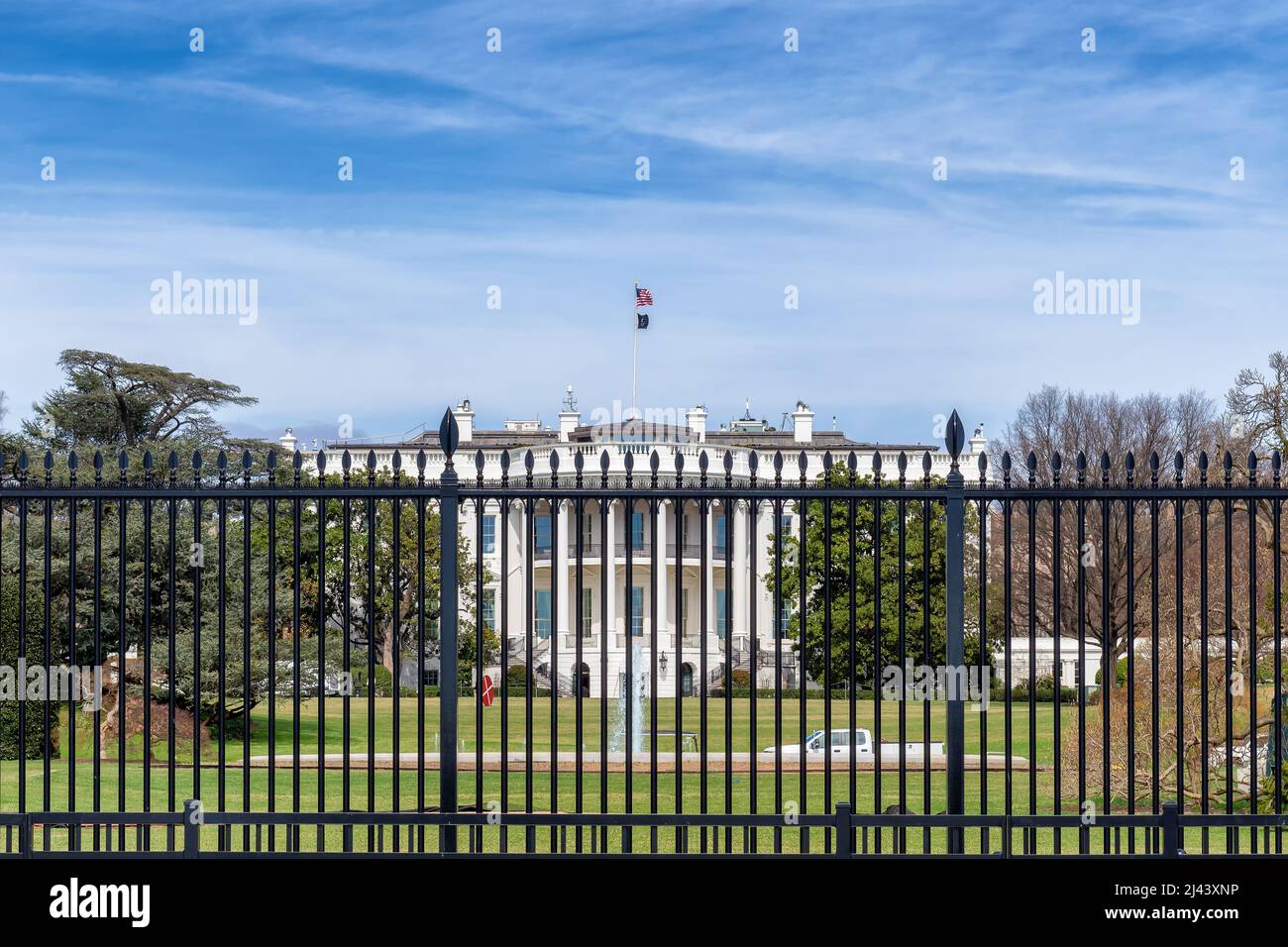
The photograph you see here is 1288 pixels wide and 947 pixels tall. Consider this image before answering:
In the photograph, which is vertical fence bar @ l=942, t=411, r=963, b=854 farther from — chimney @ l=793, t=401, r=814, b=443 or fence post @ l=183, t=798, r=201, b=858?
chimney @ l=793, t=401, r=814, b=443

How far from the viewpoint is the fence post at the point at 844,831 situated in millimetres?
6371

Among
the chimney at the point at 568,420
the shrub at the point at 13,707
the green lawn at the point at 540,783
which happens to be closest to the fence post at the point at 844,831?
the green lawn at the point at 540,783

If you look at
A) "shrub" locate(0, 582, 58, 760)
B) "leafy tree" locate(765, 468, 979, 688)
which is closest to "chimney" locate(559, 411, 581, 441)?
"leafy tree" locate(765, 468, 979, 688)

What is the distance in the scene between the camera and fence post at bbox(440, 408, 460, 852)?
6.61 meters

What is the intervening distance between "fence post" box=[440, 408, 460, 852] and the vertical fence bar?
2.45 meters

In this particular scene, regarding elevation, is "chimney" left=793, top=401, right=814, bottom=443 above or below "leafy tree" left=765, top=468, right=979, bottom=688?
above

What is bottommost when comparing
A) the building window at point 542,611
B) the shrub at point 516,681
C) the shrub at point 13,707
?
the shrub at point 516,681

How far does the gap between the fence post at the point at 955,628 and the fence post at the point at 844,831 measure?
554mm

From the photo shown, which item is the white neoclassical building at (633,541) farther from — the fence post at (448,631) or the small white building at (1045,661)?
the fence post at (448,631)

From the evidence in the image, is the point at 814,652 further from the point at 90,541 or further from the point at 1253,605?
the point at 1253,605

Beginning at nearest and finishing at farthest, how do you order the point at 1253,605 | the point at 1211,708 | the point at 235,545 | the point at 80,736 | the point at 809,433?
the point at 1253,605 → the point at 1211,708 → the point at 235,545 → the point at 80,736 → the point at 809,433
